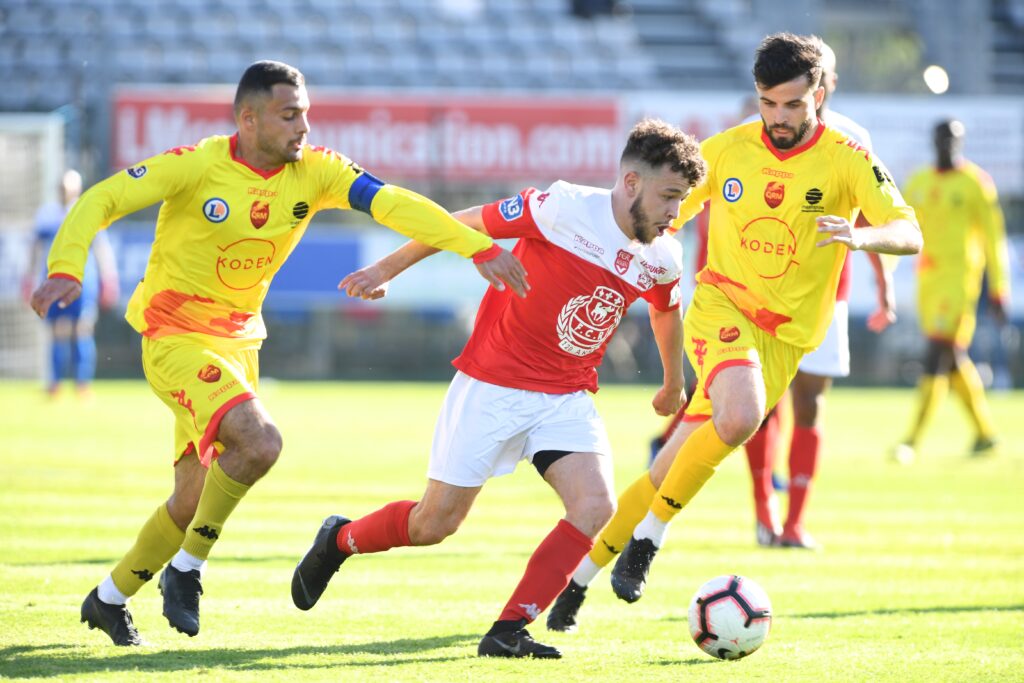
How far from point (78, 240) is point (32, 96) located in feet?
66.1

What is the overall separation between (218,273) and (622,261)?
1495 mm

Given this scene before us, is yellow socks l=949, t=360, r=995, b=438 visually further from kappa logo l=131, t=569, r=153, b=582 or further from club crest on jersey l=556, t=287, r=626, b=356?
kappa logo l=131, t=569, r=153, b=582

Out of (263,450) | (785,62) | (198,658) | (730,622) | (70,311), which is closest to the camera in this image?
(198,658)

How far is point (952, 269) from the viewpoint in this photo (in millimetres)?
13328

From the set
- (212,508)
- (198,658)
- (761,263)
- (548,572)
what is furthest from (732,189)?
(198,658)

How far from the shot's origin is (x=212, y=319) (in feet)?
18.3

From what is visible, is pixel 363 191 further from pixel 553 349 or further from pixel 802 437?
pixel 802 437

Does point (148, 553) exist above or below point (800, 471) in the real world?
above

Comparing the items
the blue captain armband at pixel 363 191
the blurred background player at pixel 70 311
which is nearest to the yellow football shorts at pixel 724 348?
the blue captain armband at pixel 363 191

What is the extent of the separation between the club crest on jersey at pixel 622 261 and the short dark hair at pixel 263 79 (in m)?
1.32

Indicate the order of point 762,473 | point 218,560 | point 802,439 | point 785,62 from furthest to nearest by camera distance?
1. point 802,439
2. point 762,473
3. point 218,560
4. point 785,62

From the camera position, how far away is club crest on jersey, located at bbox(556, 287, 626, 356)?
540 centimetres

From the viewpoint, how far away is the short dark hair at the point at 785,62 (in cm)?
593

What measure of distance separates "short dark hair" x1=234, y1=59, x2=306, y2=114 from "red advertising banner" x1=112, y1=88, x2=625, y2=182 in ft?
58.9
